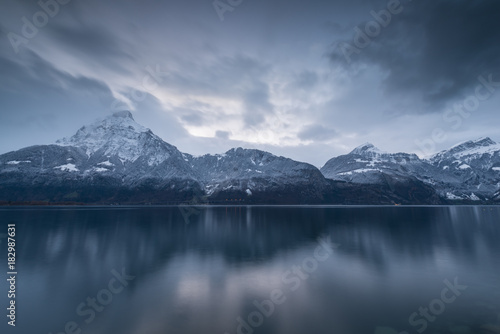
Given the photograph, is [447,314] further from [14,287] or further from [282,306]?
[14,287]

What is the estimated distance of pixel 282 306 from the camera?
→ 25484 mm

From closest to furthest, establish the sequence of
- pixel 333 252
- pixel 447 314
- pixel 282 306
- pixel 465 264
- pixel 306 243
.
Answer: pixel 447 314 < pixel 282 306 < pixel 465 264 < pixel 333 252 < pixel 306 243

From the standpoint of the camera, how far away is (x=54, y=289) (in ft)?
102

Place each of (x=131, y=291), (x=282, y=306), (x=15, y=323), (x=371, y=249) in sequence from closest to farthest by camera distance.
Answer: (x=15, y=323) < (x=282, y=306) < (x=131, y=291) < (x=371, y=249)

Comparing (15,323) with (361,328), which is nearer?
(361,328)

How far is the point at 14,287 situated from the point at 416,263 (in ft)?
207

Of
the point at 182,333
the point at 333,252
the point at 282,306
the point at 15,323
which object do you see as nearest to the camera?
the point at 182,333

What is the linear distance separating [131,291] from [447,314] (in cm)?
3528

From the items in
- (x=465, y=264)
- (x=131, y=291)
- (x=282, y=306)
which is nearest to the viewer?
(x=282, y=306)

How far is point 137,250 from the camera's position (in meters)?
54.8

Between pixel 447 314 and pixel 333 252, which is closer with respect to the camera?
pixel 447 314

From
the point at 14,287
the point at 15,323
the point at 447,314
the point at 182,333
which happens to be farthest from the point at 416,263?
the point at 14,287

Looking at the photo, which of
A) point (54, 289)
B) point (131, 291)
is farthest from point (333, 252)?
point (54, 289)

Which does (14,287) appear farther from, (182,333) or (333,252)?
(333,252)
